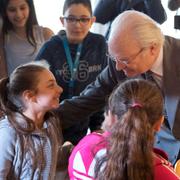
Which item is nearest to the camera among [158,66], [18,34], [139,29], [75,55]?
[139,29]

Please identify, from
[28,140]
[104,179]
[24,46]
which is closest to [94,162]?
[104,179]

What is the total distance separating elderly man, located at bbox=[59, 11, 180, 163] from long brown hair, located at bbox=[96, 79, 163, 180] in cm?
32

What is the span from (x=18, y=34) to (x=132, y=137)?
4.25 ft

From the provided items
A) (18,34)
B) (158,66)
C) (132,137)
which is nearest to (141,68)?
(158,66)

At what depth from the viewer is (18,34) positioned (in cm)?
207

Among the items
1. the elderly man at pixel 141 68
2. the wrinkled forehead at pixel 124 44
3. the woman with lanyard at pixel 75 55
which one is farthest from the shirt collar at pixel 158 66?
the woman with lanyard at pixel 75 55

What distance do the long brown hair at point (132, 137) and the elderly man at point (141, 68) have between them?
317mm

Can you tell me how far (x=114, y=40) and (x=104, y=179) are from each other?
21.5 inches

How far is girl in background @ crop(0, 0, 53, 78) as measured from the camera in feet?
6.55

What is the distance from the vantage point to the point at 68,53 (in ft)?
6.12

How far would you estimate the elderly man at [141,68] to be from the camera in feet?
4.25

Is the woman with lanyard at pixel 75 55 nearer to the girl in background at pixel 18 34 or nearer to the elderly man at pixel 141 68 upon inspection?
the girl in background at pixel 18 34

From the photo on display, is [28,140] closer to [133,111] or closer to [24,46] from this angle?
[133,111]

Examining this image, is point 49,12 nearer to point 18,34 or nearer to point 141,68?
point 18,34
